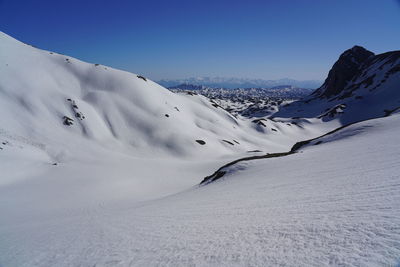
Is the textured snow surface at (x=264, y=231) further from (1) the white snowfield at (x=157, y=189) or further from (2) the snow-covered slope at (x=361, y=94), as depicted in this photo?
(2) the snow-covered slope at (x=361, y=94)

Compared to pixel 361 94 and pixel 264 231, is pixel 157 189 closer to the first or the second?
pixel 264 231

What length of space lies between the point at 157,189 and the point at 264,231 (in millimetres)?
25626

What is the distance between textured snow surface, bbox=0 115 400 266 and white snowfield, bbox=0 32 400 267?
2.2 inches

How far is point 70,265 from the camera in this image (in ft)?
32.1

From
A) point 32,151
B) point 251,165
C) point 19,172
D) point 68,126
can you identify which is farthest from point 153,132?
point 251,165

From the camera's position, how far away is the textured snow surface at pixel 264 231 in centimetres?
591

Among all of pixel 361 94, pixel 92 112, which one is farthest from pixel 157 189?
pixel 361 94

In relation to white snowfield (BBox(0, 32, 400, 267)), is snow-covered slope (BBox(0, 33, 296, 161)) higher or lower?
higher

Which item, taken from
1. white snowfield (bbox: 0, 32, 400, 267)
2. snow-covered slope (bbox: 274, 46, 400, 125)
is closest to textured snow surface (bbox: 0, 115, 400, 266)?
white snowfield (bbox: 0, 32, 400, 267)

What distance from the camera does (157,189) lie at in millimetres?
31828

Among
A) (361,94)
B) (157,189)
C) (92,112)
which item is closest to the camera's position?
(157,189)

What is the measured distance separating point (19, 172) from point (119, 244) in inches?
1275

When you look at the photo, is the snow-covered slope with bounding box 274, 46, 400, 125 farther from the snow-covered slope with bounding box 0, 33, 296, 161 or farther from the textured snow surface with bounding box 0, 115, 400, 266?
the textured snow surface with bounding box 0, 115, 400, 266

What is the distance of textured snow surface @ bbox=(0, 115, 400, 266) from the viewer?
19.4ft
